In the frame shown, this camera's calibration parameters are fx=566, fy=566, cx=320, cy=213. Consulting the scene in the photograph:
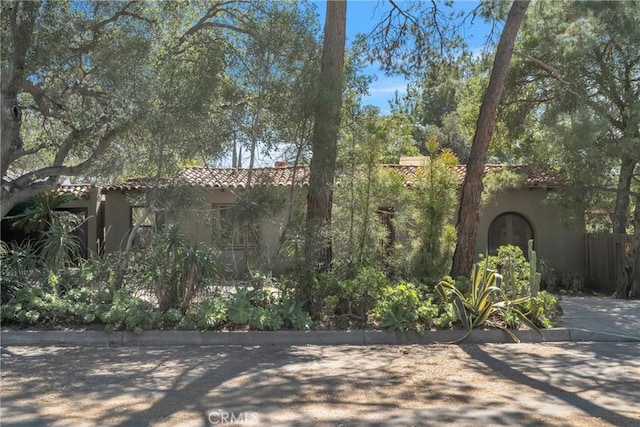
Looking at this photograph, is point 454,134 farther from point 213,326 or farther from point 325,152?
point 213,326

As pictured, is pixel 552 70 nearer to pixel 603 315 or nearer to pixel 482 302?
pixel 603 315

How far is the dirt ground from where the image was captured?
4.91 meters

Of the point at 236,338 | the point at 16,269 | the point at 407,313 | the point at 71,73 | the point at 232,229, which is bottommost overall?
the point at 236,338

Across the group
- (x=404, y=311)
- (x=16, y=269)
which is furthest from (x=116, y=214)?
(x=404, y=311)

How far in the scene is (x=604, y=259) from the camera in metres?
15.9

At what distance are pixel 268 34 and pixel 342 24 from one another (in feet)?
4.93

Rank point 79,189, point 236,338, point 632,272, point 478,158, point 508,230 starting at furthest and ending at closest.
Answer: point 79,189
point 508,230
point 632,272
point 478,158
point 236,338

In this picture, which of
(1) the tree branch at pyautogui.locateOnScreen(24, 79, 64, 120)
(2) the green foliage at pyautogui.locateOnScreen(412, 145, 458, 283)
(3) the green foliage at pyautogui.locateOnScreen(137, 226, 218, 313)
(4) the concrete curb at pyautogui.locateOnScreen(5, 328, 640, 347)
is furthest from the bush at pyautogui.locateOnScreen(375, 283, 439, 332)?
(1) the tree branch at pyautogui.locateOnScreen(24, 79, 64, 120)

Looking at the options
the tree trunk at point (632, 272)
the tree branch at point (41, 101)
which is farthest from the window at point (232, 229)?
the tree trunk at point (632, 272)

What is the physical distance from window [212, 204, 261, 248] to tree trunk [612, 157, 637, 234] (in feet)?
31.3

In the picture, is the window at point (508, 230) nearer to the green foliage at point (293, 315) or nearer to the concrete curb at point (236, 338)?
the concrete curb at point (236, 338)

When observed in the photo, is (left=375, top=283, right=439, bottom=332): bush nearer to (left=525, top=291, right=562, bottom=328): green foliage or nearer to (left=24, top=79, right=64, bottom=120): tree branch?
(left=525, top=291, right=562, bottom=328): green foliage

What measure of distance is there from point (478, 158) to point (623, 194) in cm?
638

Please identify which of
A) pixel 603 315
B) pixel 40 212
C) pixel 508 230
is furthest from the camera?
pixel 508 230
